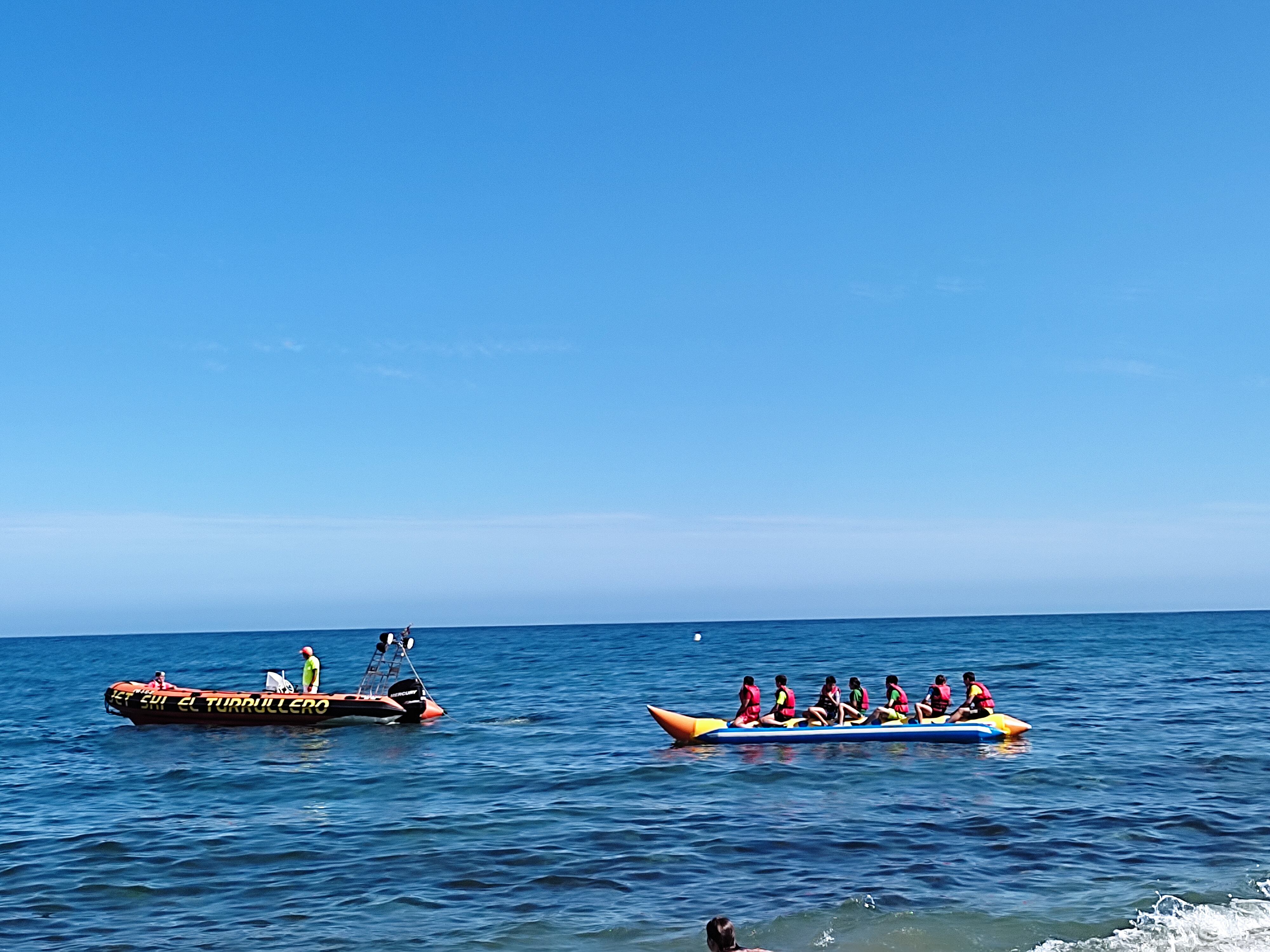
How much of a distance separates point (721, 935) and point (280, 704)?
2597cm

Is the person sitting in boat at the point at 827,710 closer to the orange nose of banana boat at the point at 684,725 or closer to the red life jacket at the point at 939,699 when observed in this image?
the orange nose of banana boat at the point at 684,725

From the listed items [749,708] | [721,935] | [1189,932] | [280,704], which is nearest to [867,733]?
[749,708]

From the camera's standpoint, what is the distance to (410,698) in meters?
32.3

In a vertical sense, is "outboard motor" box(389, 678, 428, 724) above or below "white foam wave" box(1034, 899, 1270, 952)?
above

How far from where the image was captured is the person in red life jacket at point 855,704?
2675 centimetres

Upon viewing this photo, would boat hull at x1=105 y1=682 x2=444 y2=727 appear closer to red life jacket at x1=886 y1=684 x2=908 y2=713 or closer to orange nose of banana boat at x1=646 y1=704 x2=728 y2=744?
orange nose of banana boat at x1=646 y1=704 x2=728 y2=744

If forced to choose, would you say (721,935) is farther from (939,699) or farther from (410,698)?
(410,698)

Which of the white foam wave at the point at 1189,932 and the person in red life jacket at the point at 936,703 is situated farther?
the person in red life jacket at the point at 936,703

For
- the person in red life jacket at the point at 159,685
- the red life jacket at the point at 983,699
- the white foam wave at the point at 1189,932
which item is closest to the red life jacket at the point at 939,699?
the red life jacket at the point at 983,699

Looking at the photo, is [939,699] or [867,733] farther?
[939,699]

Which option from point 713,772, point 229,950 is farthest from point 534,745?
point 229,950

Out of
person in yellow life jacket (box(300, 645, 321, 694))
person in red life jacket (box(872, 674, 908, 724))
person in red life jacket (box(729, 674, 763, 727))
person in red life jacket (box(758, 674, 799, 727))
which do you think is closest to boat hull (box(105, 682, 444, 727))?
person in yellow life jacket (box(300, 645, 321, 694))

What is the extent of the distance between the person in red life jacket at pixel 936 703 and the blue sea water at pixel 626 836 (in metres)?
1.50

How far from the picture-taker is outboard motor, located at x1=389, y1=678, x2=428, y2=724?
106 feet
